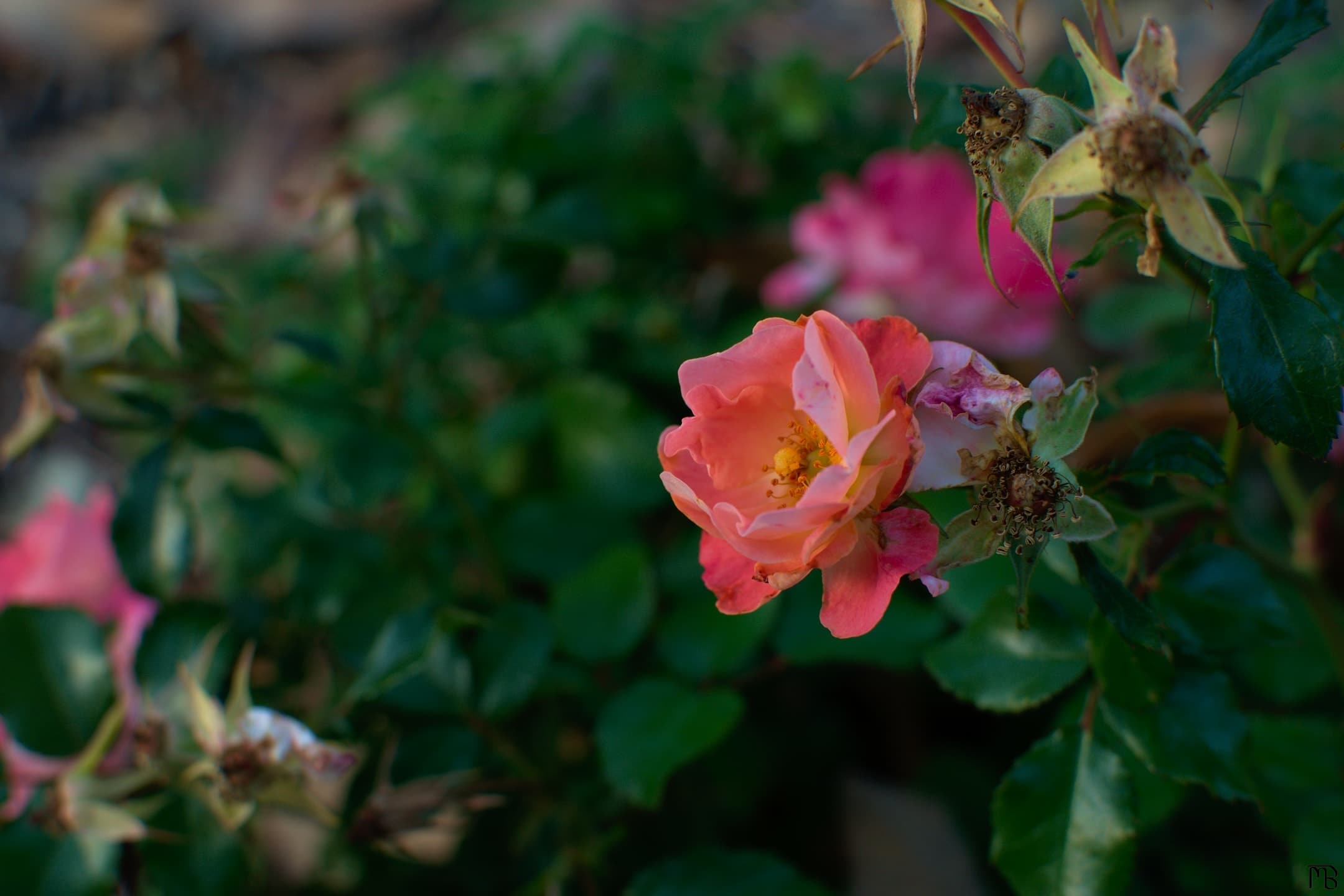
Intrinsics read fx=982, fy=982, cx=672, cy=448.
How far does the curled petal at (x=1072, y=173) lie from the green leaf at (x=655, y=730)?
442 mm

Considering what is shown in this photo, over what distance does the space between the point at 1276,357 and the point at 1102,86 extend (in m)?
0.16

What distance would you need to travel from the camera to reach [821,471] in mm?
503

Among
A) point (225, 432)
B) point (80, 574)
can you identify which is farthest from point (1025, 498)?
point (80, 574)

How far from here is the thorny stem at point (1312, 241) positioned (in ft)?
1.75

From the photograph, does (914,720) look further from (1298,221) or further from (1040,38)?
(1040,38)

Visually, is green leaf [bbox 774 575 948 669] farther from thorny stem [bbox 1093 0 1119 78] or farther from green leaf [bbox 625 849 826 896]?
thorny stem [bbox 1093 0 1119 78]

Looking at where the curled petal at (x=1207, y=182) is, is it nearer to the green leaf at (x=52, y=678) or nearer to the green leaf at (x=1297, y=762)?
the green leaf at (x=1297, y=762)

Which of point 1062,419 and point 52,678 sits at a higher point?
point 1062,419

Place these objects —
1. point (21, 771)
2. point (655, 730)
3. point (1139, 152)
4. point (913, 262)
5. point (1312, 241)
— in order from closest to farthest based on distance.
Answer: point (1139, 152)
point (1312, 241)
point (655, 730)
point (21, 771)
point (913, 262)

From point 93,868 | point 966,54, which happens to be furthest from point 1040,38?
point 93,868

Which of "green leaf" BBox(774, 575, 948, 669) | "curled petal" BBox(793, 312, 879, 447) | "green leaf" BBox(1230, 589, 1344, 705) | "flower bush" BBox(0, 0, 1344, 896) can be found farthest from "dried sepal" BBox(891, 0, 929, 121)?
"green leaf" BBox(1230, 589, 1344, 705)

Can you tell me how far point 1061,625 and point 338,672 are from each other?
772 mm

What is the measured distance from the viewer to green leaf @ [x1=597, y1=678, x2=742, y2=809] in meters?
0.71

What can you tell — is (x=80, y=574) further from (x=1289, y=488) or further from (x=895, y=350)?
(x=1289, y=488)
